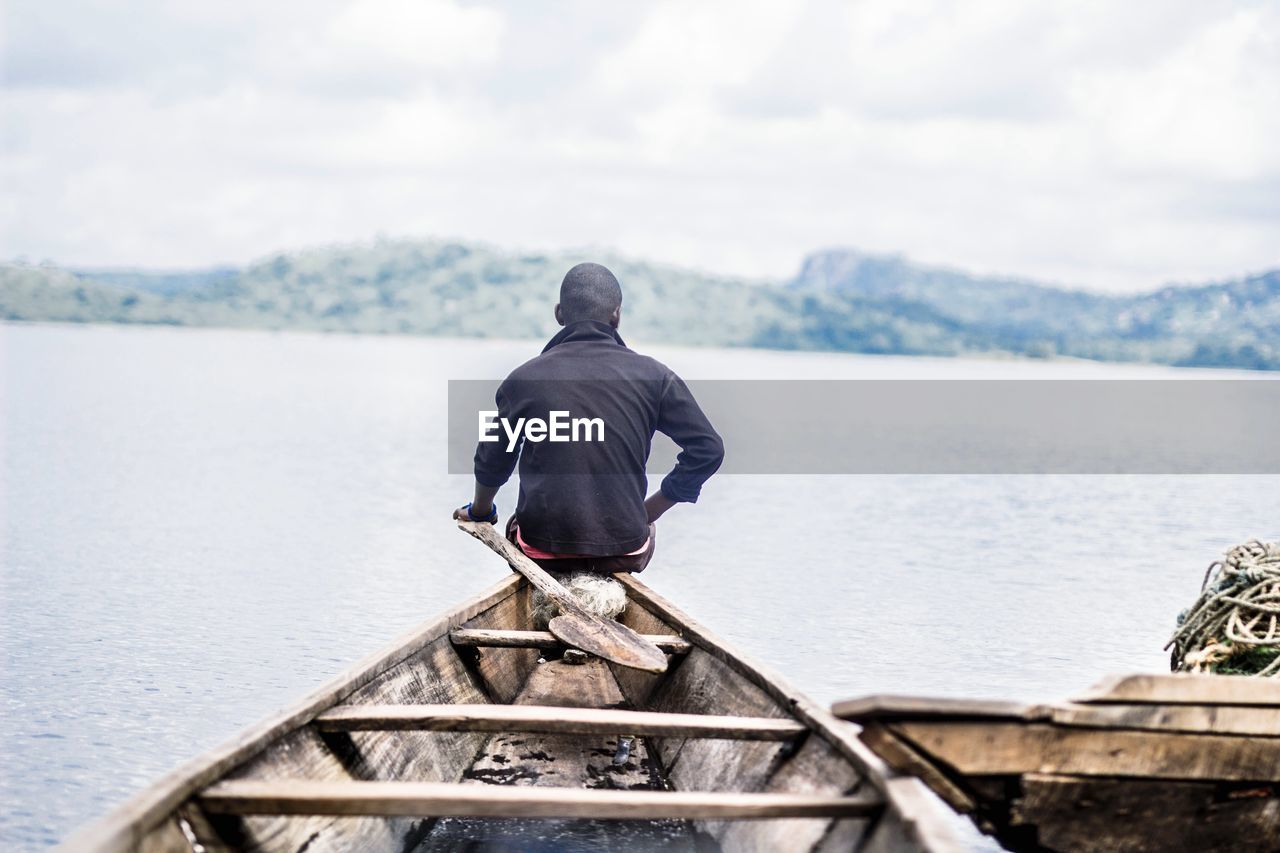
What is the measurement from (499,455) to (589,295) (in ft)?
2.91

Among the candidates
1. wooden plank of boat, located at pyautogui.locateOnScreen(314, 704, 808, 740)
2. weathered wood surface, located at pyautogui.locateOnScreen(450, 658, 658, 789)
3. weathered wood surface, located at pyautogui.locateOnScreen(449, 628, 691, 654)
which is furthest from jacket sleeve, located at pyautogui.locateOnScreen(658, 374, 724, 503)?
wooden plank of boat, located at pyautogui.locateOnScreen(314, 704, 808, 740)

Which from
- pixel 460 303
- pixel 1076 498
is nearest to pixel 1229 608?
pixel 1076 498

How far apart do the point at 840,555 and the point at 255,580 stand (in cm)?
650

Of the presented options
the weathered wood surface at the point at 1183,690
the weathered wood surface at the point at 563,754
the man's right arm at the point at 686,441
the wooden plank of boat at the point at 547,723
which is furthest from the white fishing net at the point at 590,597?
the weathered wood surface at the point at 1183,690

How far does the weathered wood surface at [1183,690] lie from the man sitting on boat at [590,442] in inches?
104

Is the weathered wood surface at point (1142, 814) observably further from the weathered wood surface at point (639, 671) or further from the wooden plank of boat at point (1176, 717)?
the weathered wood surface at point (639, 671)

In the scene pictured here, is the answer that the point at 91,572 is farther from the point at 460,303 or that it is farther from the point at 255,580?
the point at 460,303

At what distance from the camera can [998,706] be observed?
3553mm

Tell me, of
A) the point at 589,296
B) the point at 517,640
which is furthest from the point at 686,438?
the point at 517,640

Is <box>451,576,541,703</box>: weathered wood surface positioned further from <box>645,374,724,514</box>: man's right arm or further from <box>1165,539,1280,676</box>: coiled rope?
<box>1165,539,1280,676</box>: coiled rope

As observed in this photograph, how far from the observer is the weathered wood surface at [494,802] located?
3434 millimetres

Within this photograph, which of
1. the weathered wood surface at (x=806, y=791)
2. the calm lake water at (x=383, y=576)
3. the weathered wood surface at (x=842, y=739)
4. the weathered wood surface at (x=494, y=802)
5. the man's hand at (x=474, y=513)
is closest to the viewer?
the weathered wood surface at (x=842, y=739)

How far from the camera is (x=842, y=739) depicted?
13.0 ft

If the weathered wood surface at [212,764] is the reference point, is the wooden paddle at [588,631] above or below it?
below
